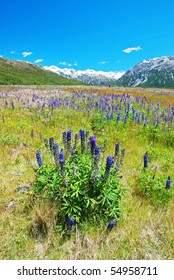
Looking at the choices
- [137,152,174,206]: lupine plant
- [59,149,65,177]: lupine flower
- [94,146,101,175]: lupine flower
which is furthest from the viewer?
[137,152,174,206]: lupine plant

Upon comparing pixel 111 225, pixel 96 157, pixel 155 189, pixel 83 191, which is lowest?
pixel 111 225

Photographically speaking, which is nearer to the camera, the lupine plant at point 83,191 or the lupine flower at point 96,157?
the lupine flower at point 96,157

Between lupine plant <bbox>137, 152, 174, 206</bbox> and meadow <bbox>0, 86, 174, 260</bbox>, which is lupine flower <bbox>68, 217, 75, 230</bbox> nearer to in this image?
meadow <bbox>0, 86, 174, 260</bbox>

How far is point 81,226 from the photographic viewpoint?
4.29 metres

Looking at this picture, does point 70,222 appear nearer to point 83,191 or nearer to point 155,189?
point 83,191

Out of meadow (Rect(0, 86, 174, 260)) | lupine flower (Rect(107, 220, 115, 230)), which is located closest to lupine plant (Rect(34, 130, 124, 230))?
meadow (Rect(0, 86, 174, 260))

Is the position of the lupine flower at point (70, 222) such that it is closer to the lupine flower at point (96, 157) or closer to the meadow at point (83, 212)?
the meadow at point (83, 212)

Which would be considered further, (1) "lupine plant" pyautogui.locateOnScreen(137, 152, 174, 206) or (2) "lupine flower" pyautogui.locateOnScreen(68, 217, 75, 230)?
(1) "lupine plant" pyautogui.locateOnScreen(137, 152, 174, 206)

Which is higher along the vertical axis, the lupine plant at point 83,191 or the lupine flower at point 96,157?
the lupine flower at point 96,157

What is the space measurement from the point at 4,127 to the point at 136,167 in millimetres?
5950

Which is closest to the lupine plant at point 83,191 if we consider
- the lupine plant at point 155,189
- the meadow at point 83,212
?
the meadow at point 83,212

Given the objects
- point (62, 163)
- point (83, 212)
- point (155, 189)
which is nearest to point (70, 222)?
point (83, 212)

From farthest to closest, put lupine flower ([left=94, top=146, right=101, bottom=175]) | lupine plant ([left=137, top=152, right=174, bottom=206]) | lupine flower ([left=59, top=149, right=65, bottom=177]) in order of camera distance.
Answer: lupine plant ([left=137, top=152, right=174, bottom=206])
lupine flower ([left=59, top=149, right=65, bottom=177])
lupine flower ([left=94, top=146, right=101, bottom=175])
